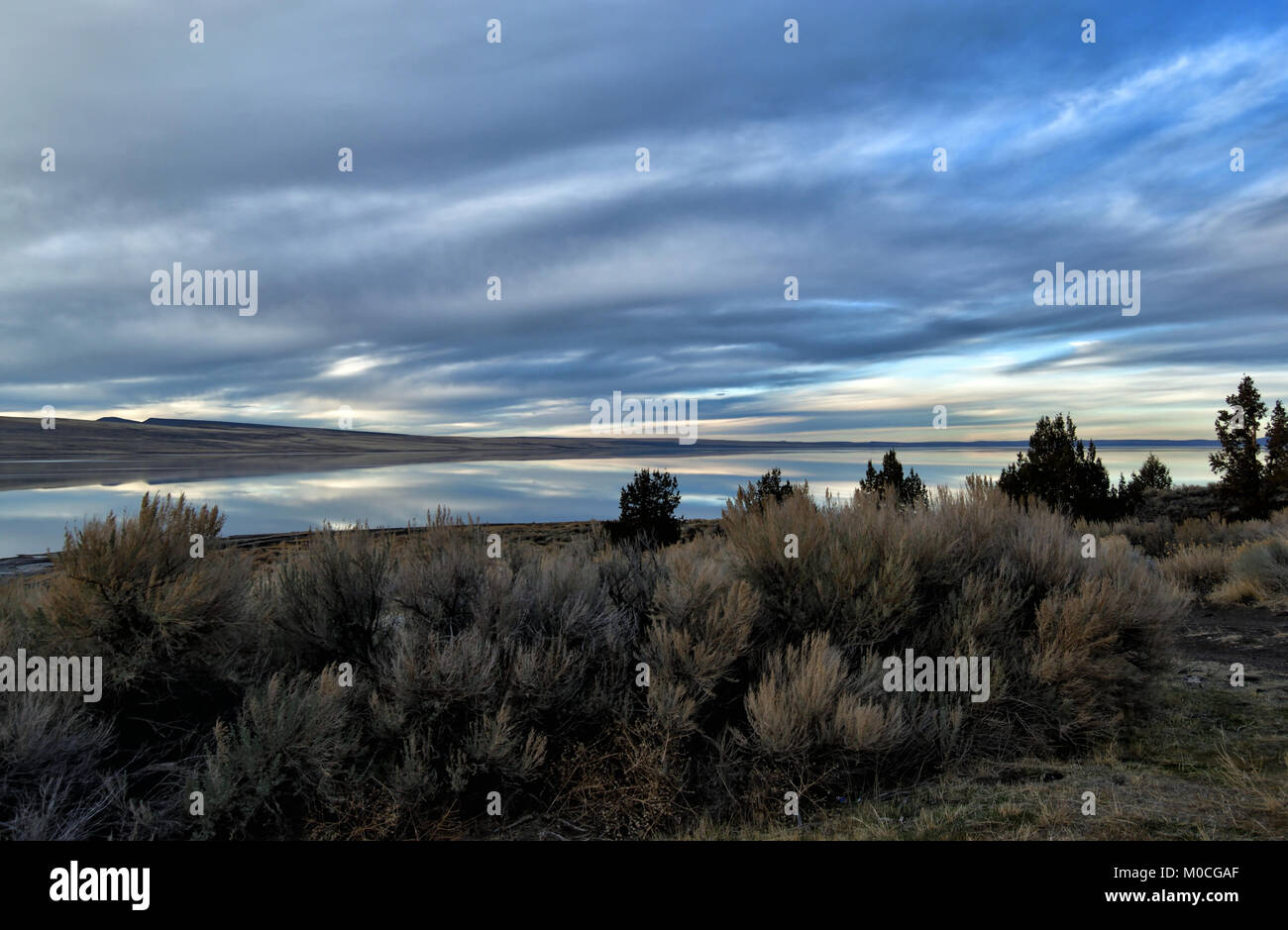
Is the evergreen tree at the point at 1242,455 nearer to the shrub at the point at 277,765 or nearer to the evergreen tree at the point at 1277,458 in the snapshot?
the evergreen tree at the point at 1277,458

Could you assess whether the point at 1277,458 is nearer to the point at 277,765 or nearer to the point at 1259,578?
the point at 1259,578

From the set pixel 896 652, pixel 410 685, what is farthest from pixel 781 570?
pixel 410 685

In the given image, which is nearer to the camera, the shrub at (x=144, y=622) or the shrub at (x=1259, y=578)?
the shrub at (x=144, y=622)

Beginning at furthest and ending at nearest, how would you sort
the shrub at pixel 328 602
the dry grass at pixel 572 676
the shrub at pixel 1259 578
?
1. the shrub at pixel 1259 578
2. the shrub at pixel 328 602
3. the dry grass at pixel 572 676

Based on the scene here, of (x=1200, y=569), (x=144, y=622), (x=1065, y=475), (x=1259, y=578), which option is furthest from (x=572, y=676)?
(x=1065, y=475)

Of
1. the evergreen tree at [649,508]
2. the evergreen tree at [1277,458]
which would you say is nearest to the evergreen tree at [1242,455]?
the evergreen tree at [1277,458]

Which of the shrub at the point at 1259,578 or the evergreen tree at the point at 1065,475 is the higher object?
the evergreen tree at the point at 1065,475

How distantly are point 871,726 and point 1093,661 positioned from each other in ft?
7.93

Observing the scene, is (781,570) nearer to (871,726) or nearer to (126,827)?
(871,726)

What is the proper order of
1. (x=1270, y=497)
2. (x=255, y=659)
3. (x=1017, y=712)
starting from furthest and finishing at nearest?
(x=1270, y=497), (x=1017, y=712), (x=255, y=659)

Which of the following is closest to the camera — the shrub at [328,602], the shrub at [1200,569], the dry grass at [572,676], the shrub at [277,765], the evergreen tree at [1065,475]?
the shrub at [277,765]

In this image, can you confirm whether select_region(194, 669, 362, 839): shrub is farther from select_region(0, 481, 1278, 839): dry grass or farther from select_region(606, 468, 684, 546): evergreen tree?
select_region(606, 468, 684, 546): evergreen tree

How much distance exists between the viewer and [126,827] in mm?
4496

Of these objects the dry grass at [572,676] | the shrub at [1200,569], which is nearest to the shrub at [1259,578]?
the shrub at [1200,569]
